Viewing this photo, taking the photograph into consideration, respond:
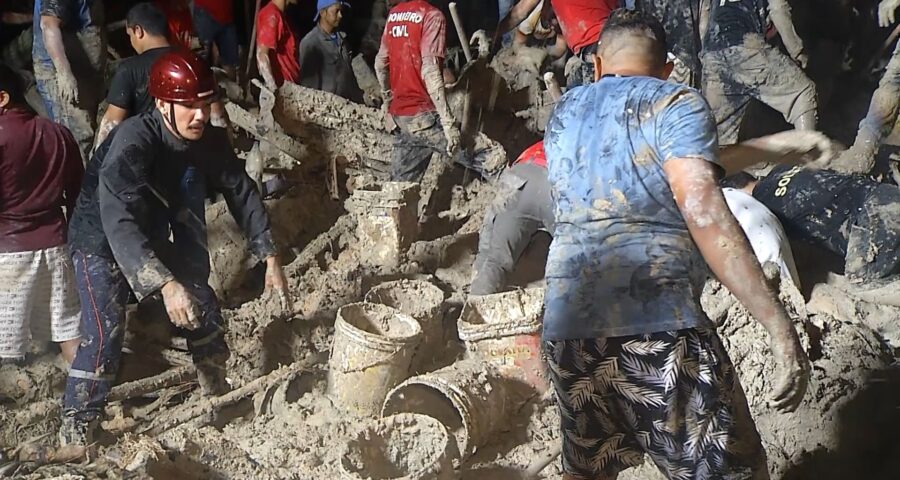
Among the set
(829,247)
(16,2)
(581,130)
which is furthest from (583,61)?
(16,2)

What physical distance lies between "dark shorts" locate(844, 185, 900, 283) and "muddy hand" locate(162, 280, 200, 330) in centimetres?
332

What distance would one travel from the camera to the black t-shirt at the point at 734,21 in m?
4.61

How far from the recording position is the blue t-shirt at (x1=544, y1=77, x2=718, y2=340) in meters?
1.92

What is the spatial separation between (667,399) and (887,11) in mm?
4533

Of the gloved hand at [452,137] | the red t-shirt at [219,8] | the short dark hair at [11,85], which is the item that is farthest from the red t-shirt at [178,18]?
the gloved hand at [452,137]

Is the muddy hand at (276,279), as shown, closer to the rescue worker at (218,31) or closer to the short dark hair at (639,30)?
the short dark hair at (639,30)

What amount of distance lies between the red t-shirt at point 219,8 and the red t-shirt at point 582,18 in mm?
3263

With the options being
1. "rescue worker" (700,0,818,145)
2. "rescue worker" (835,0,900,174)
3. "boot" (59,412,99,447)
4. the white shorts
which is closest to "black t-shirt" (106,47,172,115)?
the white shorts

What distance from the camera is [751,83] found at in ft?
15.5

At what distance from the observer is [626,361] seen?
200 cm

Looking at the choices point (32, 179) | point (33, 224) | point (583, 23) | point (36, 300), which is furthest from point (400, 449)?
point (583, 23)

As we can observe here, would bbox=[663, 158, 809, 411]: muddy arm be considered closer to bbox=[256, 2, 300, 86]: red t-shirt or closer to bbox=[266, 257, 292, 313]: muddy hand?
bbox=[266, 257, 292, 313]: muddy hand

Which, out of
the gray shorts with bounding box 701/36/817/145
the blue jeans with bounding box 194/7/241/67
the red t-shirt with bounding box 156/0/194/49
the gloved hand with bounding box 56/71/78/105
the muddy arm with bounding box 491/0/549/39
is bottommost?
the gray shorts with bounding box 701/36/817/145

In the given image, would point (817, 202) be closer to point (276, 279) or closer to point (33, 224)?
point (276, 279)
